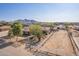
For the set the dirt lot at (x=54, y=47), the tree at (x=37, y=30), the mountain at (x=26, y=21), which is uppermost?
the mountain at (x=26, y=21)

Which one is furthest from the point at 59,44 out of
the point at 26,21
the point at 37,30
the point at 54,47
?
the point at 26,21

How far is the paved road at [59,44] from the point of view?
2395 mm

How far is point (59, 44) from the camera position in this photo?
241 centimetres

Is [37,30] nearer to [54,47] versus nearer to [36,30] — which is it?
[36,30]

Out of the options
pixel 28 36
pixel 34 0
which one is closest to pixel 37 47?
pixel 28 36

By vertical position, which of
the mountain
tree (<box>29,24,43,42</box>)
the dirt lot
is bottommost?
the dirt lot

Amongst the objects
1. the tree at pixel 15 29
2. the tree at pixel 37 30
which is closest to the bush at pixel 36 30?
the tree at pixel 37 30

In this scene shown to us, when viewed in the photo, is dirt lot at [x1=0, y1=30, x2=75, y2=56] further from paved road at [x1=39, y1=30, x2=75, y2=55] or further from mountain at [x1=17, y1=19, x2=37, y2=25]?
mountain at [x1=17, y1=19, x2=37, y2=25]

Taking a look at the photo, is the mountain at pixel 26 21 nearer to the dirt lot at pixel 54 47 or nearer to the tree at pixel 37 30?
the tree at pixel 37 30

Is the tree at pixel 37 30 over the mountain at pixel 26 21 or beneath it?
beneath

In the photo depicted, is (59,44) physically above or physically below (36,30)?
below

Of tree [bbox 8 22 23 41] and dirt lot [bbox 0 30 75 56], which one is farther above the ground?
tree [bbox 8 22 23 41]

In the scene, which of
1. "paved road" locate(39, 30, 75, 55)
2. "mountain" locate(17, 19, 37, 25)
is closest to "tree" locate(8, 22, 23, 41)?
"mountain" locate(17, 19, 37, 25)

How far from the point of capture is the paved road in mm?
2395
